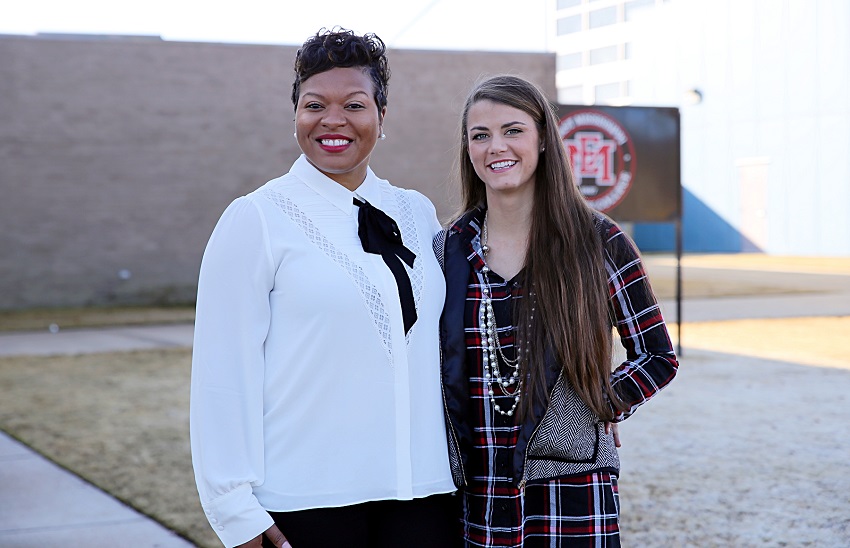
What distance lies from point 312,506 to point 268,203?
25.8 inches

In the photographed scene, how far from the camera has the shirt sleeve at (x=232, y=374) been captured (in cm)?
208

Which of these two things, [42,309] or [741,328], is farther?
[42,309]

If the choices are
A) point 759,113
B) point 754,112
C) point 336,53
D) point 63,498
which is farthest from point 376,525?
point 754,112

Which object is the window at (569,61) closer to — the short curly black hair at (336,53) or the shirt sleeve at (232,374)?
the short curly black hair at (336,53)

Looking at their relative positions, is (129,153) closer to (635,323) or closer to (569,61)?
(635,323)

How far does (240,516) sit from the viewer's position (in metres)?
2.07

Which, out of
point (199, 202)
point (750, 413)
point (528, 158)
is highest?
point (199, 202)

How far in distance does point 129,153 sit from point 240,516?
15.9 metres

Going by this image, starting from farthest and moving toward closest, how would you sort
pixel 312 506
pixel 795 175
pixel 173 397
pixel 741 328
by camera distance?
pixel 795 175 < pixel 741 328 < pixel 173 397 < pixel 312 506

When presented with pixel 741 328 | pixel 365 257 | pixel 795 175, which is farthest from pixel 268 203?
pixel 795 175

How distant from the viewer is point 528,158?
2.45 m

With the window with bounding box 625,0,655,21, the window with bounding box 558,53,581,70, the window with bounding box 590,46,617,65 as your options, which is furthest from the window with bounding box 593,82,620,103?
the window with bounding box 625,0,655,21

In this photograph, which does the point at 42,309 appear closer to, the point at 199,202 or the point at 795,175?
the point at 199,202

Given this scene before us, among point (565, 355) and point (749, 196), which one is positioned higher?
point (749, 196)
